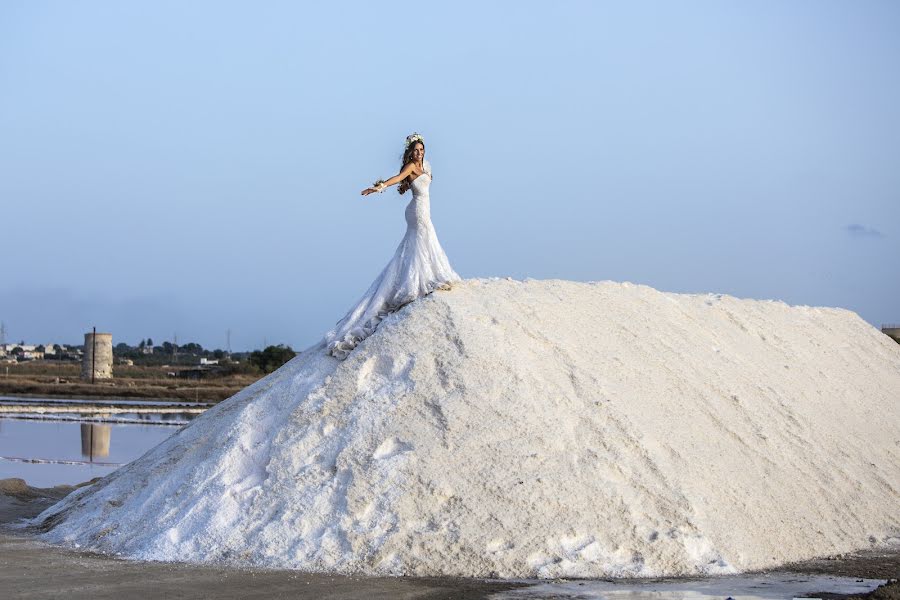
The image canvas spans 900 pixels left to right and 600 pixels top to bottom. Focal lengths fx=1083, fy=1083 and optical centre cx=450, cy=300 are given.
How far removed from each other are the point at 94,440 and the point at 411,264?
13178 millimetres

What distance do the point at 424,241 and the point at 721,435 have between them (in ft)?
11.0

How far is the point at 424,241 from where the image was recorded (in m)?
10.6

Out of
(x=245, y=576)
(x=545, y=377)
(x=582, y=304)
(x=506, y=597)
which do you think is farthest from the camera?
(x=582, y=304)

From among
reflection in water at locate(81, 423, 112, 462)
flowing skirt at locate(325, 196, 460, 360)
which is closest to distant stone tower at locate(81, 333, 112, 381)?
reflection in water at locate(81, 423, 112, 462)

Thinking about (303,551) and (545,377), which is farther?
(545,377)

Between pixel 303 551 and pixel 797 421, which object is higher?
pixel 797 421

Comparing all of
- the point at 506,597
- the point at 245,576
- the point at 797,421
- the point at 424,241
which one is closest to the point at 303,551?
the point at 245,576

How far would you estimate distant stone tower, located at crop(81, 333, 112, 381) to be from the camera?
151 feet

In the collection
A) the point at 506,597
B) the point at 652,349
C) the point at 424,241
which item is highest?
the point at 424,241

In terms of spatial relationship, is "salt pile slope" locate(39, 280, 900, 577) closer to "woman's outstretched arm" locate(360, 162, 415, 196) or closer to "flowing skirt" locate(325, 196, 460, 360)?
"flowing skirt" locate(325, 196, 460, 360)

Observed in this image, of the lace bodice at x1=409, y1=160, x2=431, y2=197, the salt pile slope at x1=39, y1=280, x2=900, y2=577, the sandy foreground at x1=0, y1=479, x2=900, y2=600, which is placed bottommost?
the sandy foreground at x1=0, y1=479, x2=900, y2=600

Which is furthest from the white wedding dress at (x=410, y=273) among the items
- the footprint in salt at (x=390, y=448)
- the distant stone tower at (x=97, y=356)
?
the distant stone tower at (x=97, y=356)

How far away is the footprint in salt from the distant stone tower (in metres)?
39.4

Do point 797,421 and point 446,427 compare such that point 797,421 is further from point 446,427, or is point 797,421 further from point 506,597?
point 506,597
